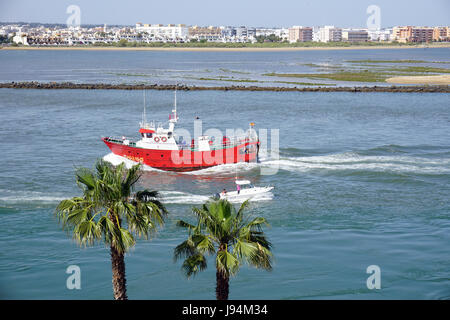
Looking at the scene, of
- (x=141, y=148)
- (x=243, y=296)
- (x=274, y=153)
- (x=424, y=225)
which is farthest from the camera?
(x=274, y=153)

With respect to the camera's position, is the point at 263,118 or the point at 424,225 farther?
the point at 263,118

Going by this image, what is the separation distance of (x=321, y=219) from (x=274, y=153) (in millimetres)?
19459

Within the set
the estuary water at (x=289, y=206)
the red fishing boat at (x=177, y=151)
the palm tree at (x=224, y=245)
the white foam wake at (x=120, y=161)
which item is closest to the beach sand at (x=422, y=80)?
the estuary water at (x=289, y=206)

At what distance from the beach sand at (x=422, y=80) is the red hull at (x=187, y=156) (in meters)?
81.5

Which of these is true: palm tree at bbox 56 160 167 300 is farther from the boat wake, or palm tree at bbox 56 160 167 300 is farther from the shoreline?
the shoreline

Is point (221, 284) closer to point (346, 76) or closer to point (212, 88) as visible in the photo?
point (212, 88)

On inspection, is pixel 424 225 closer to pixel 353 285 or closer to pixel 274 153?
pixel 353 285

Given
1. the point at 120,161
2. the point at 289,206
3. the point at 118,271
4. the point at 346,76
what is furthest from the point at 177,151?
the point at 346,76

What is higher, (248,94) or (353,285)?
(248,94)

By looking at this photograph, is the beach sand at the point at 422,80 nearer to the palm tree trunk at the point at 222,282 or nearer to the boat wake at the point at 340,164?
the boat wake at the point at 340,164

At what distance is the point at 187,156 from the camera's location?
154ft
